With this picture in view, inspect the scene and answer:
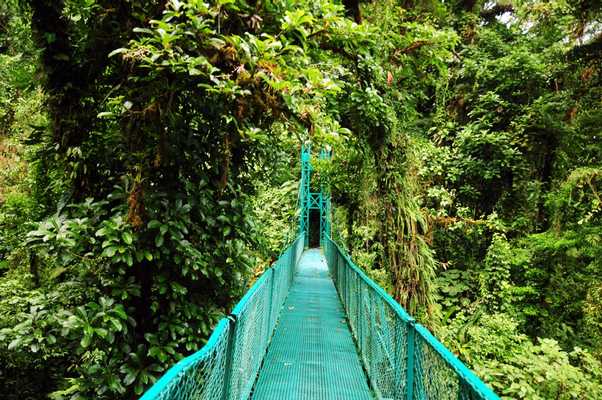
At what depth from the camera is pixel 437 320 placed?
5320 mm

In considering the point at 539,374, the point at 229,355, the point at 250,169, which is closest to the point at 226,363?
the point at 229,355

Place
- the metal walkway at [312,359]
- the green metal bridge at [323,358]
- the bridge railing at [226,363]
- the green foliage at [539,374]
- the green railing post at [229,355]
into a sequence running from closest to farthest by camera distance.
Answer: the bridge railing at [226,363] → the green metal bridge at [323,358] → the green railing post at [229,355] → the metal walkway at [312,359] → the green foliage at [539,374]

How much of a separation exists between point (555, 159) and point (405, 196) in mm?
5324

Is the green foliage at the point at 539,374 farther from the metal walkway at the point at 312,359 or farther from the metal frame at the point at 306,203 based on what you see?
the metal frame at the point at 306,203

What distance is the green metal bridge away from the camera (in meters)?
1.48

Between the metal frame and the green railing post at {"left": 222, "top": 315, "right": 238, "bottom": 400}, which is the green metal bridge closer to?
the green railing post at {"left": 222, "top": 315, "right": 238, "bottom": 400}

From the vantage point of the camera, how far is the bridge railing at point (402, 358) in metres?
1.48

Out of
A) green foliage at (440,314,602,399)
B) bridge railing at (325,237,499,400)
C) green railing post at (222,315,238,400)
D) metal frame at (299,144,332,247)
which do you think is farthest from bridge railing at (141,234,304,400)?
metal frame at (299,144,332,247)

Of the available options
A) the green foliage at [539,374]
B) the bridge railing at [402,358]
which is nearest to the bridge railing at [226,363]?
the bridge railing at [402,358]

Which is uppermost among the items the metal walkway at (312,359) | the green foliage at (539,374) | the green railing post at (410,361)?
the green railing post at (410,361)

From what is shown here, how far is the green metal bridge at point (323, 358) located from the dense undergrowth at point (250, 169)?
1.44 ft

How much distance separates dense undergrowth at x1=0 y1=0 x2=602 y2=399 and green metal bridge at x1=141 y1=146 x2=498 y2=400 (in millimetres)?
438

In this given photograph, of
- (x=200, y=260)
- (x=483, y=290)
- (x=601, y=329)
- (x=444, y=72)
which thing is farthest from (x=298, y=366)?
(x=601, y=329)

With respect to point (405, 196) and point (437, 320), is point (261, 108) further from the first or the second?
point (437, 320)
